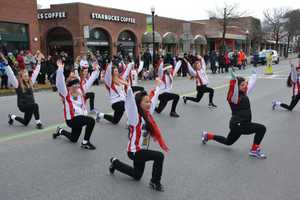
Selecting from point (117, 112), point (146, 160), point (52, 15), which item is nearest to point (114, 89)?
point (117, 112)

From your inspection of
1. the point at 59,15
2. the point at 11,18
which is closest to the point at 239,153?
the point at 11,18

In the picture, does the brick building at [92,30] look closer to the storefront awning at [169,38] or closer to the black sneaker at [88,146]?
the storefront awning at [169,38]

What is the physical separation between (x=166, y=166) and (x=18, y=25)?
775 inches

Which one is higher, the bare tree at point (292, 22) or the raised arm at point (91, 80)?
the bare tree at point (292, 22)

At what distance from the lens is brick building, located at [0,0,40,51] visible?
2046 centimetres

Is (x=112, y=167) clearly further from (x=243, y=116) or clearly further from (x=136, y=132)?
(x=243, y=116)

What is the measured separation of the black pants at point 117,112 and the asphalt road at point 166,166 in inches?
6.2

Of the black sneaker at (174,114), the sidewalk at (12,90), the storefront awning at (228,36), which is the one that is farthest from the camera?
the storefront awning at (228,36)

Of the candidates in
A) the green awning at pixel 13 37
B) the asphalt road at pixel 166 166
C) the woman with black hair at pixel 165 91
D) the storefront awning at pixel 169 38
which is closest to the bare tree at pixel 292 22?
the storefront awning at pixel 169 38

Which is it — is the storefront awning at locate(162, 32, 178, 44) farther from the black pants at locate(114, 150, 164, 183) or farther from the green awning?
the black pants at locate(114, 150, 164, 183)

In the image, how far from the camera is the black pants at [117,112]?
7768mm

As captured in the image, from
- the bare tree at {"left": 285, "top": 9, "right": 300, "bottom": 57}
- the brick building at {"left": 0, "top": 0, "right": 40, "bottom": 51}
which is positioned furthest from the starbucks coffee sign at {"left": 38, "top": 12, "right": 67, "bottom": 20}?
the bare tree at {"left": 285, "top": 9, "right": 300, "bottom": 57}

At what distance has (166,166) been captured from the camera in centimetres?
502

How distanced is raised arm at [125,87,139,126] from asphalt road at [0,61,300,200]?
0.88m
